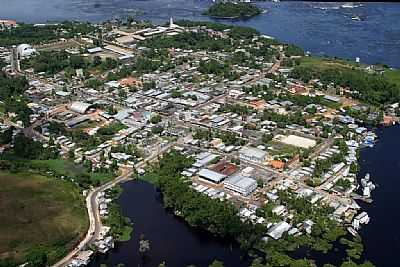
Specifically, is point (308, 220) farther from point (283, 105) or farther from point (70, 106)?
point (70, 106)

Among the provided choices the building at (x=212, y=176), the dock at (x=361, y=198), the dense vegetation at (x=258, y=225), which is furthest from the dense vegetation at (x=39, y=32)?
the dock at (x=361, y=198)

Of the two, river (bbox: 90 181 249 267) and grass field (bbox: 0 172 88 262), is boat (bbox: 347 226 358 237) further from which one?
grass field (bbox: 0 172 88 262)

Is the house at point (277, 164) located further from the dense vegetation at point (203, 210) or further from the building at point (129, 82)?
the building at point (129, 82)

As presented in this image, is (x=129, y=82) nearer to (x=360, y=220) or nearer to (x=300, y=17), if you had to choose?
(x=360, y=220)

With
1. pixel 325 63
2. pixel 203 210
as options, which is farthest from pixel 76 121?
pixel 325 63

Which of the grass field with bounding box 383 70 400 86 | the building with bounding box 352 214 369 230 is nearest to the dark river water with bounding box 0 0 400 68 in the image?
the grass field with bounding box 383 70 400 86

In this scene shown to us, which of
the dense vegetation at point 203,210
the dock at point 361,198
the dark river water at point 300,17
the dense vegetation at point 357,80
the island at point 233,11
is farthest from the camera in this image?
the island at point 233,11

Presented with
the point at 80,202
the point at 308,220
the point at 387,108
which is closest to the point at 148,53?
the point at 387,108
